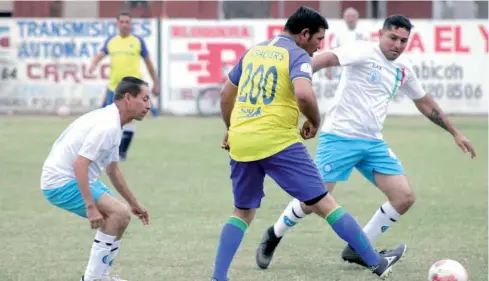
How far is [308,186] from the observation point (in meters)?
7.75

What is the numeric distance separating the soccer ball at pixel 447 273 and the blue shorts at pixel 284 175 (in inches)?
36.1

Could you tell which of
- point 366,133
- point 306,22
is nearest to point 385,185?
point 366,133

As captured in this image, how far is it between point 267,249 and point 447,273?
6.04 feet

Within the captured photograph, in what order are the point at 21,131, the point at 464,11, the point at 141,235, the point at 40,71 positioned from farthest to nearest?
the point at 464,11
the point at 40,71
the point at 21,131
the point at 141,235

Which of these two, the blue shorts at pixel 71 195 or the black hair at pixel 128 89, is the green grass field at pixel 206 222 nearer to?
the blue shorts at pixel 71 195

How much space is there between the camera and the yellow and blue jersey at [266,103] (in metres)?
7.62

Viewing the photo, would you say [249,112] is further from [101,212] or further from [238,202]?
[101,212]

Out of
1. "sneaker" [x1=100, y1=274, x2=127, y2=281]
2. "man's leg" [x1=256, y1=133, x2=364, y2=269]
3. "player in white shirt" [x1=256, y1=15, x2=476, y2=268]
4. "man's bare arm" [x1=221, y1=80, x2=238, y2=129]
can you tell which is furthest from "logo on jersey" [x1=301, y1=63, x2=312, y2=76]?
"sneaker" [x1=100, y1=274, x2=127, y2=281]

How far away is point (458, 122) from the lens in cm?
2370

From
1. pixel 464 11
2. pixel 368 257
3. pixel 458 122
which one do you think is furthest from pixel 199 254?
pixel 464 11

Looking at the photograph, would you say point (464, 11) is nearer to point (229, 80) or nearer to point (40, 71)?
point (40, 71)

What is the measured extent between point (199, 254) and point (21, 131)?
12.5 metres

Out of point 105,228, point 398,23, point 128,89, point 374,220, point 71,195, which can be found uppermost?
point 398,23

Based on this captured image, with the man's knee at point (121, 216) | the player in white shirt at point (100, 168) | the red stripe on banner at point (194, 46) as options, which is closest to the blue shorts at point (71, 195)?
the player in white shirt at point (100, 168)
